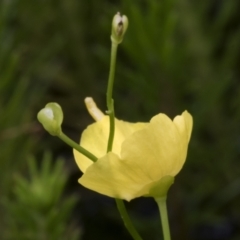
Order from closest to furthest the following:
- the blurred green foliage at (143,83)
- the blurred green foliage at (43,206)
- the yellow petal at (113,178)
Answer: the yellow petal at (113,178) → the blurred green foliage at (43,206) → the blurred green foliage at (143,83)

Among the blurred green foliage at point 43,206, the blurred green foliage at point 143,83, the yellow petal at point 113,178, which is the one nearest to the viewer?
the yellow petal at point 113,178

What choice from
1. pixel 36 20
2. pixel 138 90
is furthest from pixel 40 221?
pixel 36 20

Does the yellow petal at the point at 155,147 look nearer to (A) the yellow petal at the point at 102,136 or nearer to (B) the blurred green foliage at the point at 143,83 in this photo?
(A) the yellow petal at the point at 102,136

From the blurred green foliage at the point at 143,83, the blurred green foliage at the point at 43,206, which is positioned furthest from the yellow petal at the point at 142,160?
the blurred green foliage at the point at 143,83

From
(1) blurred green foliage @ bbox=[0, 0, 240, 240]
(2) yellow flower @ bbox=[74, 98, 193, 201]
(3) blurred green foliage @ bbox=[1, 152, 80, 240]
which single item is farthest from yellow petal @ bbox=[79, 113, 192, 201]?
(1) blurred green foliage @ bbox=[0, 0, 240, 240]

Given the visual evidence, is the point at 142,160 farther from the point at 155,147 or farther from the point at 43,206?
the point at 43,206

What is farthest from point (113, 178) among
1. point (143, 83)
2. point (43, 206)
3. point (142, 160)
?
point (143, 83)

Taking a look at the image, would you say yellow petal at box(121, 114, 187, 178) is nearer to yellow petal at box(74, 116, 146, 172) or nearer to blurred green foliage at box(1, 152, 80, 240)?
yellow petal at box(74, 116, 146, 172)
